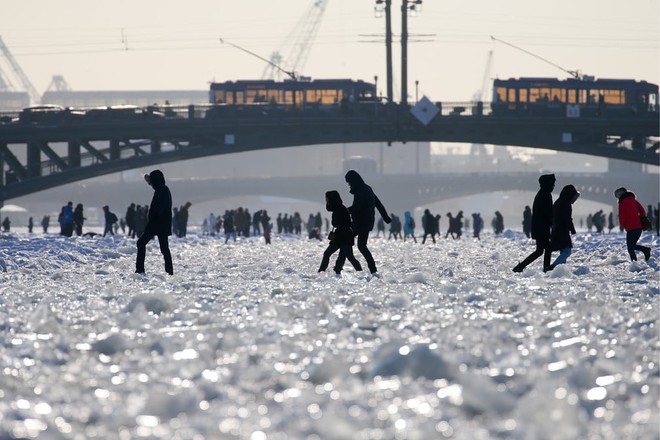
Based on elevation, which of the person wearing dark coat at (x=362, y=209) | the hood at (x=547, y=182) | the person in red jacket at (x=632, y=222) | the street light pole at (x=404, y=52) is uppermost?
the street light pole at (x=404, y=52)

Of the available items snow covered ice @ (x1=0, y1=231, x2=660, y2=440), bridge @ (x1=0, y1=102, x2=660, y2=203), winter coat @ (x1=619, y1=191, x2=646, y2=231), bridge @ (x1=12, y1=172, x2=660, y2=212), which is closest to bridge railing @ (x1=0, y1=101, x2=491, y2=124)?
bridge @ (x1=0, y1=102, x2=660, y2=203)

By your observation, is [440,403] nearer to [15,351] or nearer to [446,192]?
[15,351]

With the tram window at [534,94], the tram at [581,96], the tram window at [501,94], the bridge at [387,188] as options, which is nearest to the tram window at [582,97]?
the tram at [581,96]

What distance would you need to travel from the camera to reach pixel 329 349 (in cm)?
686

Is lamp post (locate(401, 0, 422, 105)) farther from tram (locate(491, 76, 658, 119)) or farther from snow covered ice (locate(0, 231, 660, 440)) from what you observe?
snow covered ice (locate(0, 231, 660, 440))

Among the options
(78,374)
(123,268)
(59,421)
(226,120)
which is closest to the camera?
(59,421)

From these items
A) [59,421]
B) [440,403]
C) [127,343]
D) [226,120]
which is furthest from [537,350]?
[226,120]

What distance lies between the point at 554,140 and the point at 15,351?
55.8 meters

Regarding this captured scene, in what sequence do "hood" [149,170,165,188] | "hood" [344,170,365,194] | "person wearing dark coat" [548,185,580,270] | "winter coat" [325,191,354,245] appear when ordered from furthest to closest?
"person wearing dark coat" [548,185,580,270] → "hood" [149,170,165,188] → "winter coat" [325,191,354,245] → "hood" [344,170,365,194]

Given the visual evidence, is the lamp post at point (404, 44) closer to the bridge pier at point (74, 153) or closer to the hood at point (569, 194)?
the bridge pier at point (74, 153)

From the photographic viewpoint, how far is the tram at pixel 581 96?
60.5 metres

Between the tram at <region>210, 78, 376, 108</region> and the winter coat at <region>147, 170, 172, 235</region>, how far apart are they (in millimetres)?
44581

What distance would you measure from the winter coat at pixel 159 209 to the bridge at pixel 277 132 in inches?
1693

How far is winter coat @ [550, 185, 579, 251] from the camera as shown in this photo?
1644 cm
